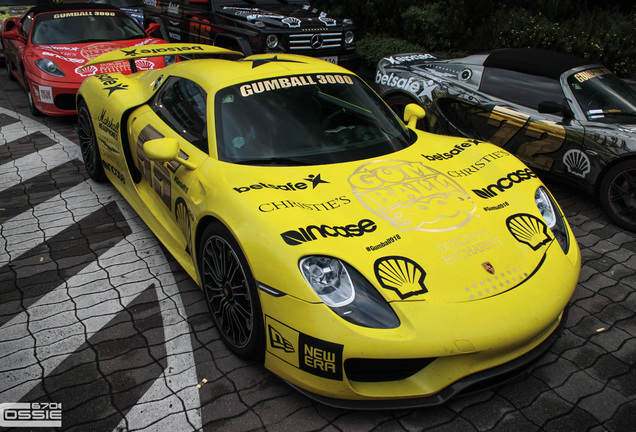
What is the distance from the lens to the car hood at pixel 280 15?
7.58m

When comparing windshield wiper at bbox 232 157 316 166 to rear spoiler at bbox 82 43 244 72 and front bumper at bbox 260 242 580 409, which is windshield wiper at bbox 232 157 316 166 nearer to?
front bumper at bbox 260 242 580 409

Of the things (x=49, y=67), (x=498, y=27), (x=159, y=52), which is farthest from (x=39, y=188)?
(x=498, y=27)

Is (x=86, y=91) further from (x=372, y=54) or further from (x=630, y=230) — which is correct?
(x=372, y=54)

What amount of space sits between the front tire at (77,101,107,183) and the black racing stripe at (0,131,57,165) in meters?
1.31

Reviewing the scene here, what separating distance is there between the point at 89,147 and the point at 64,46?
2.89 meters

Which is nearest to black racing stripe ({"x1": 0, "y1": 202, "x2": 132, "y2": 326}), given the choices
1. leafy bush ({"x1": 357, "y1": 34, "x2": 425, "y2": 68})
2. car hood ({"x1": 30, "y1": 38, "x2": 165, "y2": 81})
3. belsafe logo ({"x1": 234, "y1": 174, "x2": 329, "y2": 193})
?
belsafe logo ({"x1": 234, "y1": 174, "x2": 329, "y2": 193})

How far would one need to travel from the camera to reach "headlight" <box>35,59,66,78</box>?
6.69m

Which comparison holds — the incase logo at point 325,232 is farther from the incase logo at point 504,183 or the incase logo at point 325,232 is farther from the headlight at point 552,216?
the headlight at point 552,216

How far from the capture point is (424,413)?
8.20 ft

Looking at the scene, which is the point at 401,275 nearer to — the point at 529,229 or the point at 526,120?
the point at 529,229

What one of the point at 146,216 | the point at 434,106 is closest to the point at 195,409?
the point at 146,216

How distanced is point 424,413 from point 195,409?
1098mm

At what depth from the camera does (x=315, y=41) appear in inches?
307

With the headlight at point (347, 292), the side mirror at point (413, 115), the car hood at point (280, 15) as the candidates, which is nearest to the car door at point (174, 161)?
the headlight at point (347, 292)
